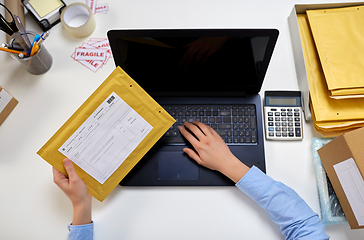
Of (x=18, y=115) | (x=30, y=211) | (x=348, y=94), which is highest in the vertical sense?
(x=348, y=94)

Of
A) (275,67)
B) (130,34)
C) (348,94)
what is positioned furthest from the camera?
(275,67)

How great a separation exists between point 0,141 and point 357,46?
3.51ft

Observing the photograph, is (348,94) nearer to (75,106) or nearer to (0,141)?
(75,106)

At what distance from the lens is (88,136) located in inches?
24.5

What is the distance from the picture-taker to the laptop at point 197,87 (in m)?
0.59

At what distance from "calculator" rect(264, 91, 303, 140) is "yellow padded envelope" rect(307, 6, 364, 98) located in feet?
0.33

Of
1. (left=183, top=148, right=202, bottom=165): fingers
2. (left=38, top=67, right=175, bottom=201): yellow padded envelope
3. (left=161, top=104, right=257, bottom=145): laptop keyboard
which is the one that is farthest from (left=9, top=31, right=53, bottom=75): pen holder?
(left=183, top=148, right=202, bottom=165): fingers

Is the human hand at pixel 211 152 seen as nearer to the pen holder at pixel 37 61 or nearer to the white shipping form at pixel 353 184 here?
the white shipping form at pixel 353 184

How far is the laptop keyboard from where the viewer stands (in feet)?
2.37

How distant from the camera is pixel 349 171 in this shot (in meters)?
0.58

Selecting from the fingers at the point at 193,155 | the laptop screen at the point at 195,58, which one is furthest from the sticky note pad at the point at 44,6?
the fingers at the point at 193,155

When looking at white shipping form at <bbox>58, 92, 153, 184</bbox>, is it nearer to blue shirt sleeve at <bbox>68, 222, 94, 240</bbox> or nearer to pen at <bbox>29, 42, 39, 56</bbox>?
blue shirt sleeve at <bbox>68, 222, 94, 240</bbox>

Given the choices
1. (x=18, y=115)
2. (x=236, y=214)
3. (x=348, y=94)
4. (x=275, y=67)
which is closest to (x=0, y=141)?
(x=18, y=115)

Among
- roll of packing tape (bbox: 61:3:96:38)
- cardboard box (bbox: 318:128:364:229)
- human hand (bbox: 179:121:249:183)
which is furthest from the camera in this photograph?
roll of packing tape (bbox: 61:3:96:38)
